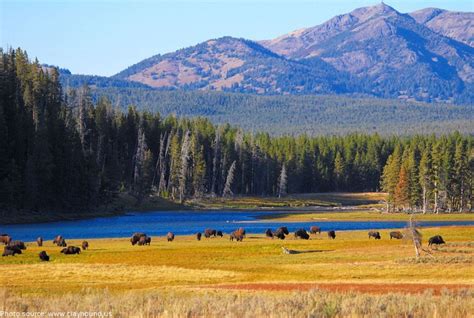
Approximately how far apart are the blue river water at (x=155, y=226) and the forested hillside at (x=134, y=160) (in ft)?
23.4

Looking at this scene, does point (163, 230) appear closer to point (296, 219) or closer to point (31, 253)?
point (296, 219)

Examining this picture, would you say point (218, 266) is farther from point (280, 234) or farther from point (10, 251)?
point (280, 234)

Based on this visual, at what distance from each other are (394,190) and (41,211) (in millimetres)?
58090

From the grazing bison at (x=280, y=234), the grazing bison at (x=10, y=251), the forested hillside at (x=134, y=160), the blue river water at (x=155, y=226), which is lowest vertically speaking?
the blue river water at (x=155, y=226)

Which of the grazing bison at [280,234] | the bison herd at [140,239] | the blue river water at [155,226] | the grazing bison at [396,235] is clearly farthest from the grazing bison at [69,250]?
A: the grazing bison at [396,235]

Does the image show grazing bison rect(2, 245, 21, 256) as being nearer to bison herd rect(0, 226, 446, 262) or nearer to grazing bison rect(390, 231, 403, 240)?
bison herd rect(0, 226, 446, 262)

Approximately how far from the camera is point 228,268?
55406 mm

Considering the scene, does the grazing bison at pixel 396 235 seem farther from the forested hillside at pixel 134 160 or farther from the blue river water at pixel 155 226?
the forested hillside at pixel 134 160

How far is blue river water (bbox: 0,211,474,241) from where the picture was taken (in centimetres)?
9531

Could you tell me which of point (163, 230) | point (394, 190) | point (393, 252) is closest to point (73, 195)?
point (163, 230)

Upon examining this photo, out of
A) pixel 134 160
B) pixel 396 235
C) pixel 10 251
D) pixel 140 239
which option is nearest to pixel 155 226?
pixel 140 239

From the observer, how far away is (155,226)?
363 ft

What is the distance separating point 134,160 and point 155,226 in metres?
53.6

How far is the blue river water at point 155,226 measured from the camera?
9531 cm
